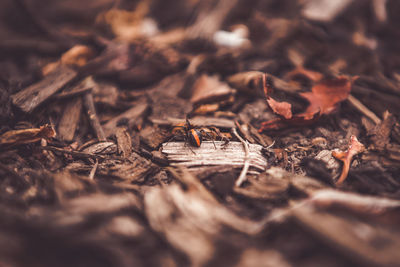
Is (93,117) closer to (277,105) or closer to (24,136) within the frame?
(24,136)

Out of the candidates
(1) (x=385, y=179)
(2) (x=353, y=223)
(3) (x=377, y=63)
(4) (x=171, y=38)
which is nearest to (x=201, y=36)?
(4) (x=171, y=38)

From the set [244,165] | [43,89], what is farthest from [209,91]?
[43,89]

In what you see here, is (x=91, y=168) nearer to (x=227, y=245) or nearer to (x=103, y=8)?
(x=227, y=245)

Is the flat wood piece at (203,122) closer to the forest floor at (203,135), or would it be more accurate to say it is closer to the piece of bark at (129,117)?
the forest floor at (203,135)

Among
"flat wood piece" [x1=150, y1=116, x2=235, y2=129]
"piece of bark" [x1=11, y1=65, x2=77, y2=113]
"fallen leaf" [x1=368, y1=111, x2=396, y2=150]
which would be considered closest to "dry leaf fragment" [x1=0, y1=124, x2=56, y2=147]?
"piece of bark" [x1=11, y1=65, x2=77, y2=113]

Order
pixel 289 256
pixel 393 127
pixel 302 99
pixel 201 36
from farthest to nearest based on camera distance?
pixel 201 36 → pixel 302 99 → pixel 393 127 → pixel 289 256

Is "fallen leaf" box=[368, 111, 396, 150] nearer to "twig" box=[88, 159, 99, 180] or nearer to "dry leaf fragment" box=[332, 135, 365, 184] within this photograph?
"dry leaf fragment" box=[332, 135, 365, 184]

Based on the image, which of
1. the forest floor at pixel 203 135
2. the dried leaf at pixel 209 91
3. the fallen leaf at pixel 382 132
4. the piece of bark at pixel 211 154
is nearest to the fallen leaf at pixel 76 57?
the forest floor at pixel 203 135
